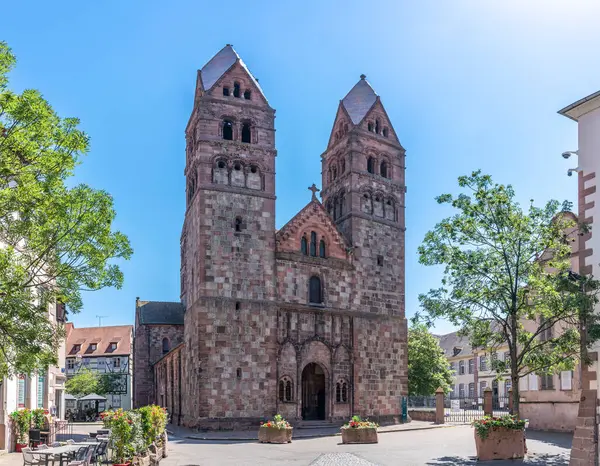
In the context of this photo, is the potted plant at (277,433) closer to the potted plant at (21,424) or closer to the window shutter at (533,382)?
the potted plant at (21,424)

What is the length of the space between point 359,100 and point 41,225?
1473 inches

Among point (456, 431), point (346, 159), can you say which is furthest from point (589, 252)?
point (346, 159)

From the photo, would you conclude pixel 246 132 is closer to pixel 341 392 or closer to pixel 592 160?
pixel 341 392

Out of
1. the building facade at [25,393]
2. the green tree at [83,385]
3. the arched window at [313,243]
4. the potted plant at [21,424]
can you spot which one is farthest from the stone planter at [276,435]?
the green tree at [83,385]

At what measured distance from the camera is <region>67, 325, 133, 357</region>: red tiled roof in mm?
81500

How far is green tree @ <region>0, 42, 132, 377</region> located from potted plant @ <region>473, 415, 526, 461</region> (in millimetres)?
12740

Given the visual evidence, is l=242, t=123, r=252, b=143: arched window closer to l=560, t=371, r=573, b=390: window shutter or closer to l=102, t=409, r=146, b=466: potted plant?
l=560, t=371, r=573, b=390: window shutter

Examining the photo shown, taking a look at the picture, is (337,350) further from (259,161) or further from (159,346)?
(159,346)

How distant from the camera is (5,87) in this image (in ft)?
50.8

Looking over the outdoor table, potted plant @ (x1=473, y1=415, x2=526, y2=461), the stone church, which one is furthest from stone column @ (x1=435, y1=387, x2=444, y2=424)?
the outdoor table

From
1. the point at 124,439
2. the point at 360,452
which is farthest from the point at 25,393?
the point at 360,452

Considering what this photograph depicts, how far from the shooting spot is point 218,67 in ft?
149

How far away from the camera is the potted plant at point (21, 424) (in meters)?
25.3

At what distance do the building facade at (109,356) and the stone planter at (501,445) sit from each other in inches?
2389
